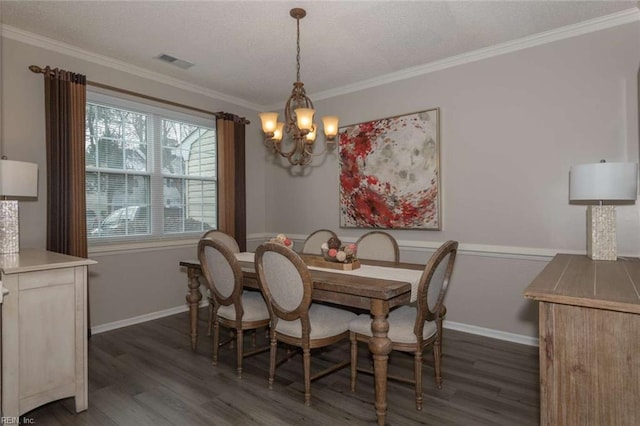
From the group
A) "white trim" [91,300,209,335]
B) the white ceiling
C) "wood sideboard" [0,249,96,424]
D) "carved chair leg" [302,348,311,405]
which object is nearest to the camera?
"wood sideboard" [0,249,96,424]

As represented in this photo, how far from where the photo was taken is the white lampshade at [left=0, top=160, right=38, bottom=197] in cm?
251

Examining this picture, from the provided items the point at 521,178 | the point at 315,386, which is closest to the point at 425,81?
the point at 521,178

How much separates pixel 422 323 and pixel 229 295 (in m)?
1.41

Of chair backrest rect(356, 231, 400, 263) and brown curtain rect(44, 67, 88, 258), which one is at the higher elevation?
brown curtain rect(44, 67, 88, 258)

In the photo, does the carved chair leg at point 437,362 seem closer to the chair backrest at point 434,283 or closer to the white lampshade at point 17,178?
the chair backrest at point 434,283

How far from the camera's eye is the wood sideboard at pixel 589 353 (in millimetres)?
1450

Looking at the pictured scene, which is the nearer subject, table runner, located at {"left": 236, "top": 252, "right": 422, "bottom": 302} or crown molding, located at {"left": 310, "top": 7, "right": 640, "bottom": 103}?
table runner, located at {"left": 236, "top": 252, "right": 422, "bottom": 302}

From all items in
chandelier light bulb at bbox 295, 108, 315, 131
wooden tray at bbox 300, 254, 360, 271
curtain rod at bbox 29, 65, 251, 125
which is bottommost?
wooden tray at bbox 300, 254, 360, 271

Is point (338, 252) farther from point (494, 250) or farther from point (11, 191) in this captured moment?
point (11, 191)

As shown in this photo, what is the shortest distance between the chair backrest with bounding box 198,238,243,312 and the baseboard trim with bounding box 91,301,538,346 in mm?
1567

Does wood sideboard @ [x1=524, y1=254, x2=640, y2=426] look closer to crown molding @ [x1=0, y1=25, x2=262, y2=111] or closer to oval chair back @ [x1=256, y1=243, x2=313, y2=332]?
oval chair back @ [x1=256, y1=243, x2=313, y2=332]

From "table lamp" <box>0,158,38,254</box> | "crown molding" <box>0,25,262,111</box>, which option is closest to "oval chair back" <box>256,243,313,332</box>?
"table lamp" <box>0,158,38,254</box>

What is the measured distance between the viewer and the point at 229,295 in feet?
9.12

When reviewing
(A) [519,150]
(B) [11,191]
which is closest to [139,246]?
(B) [11,191]
